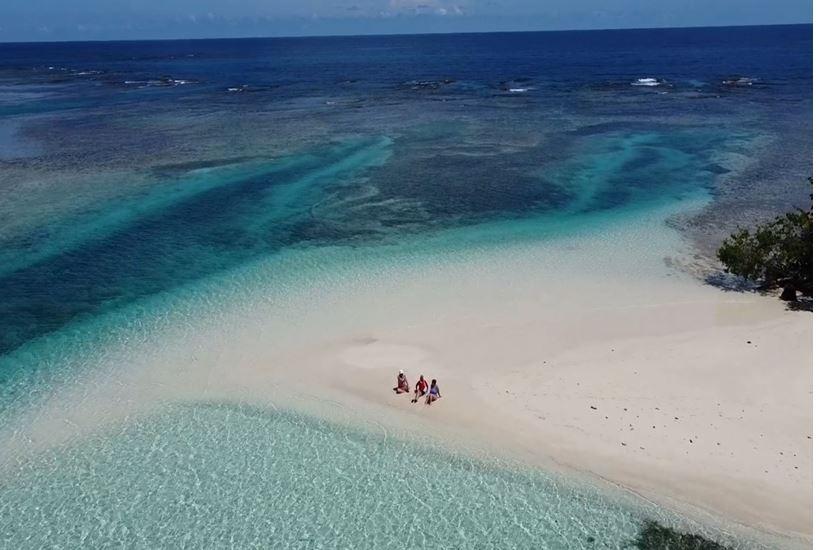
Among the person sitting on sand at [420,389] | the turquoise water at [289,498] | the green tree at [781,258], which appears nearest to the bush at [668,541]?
the turquoise water at [289,498]

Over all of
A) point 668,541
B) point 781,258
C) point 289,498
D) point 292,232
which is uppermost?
point 781,258

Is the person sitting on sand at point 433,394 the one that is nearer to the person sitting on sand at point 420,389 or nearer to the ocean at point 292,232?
the person sitting on sand at point 420,389

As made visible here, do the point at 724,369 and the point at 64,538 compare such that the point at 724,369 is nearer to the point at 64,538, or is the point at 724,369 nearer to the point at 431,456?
the point at 431,456

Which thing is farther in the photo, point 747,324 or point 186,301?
point 186,301

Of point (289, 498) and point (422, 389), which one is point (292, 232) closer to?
point (422, 389)

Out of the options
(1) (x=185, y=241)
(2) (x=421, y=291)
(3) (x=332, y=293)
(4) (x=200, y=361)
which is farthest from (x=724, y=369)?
(1) (x=185, y=241)

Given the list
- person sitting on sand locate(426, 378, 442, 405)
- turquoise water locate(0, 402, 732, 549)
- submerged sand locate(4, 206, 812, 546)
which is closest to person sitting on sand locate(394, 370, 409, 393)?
submerged sand locate(4, 206, 812, 546)

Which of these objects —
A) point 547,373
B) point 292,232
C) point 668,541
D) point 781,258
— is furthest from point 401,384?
point 292,232
